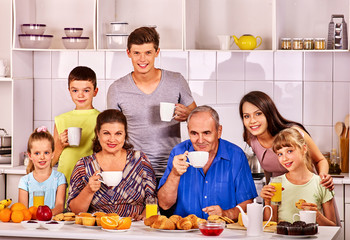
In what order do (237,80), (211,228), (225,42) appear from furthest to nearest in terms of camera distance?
(237,80), (225,42), (211,228)

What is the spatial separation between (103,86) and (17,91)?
2.15 feet

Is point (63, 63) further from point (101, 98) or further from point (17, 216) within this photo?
point (17, 216)

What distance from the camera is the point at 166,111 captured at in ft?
11.6

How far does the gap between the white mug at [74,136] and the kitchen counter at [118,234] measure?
86cm

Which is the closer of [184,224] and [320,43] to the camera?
[184,224]

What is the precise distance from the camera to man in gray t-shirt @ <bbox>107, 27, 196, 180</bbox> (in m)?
3.72

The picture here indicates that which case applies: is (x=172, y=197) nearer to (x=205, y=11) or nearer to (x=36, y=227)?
(x=36, y=227)

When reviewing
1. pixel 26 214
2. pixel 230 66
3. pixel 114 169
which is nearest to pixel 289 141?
pixel 114 169

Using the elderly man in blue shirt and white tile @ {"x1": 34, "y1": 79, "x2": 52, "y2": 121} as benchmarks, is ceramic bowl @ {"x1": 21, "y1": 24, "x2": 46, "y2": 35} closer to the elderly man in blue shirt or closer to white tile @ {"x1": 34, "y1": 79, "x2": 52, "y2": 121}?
white tile @ {"x1": 34, "y1": 79, "x2": 52, "y2": 121}

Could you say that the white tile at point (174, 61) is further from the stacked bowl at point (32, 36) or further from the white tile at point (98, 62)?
the stacked bowl at point (32, 36)

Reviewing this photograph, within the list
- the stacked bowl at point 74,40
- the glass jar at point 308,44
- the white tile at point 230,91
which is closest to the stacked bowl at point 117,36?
the stacked bowl at point 74,40

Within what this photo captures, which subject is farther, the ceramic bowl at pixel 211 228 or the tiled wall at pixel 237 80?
the tiled wall at pixel 237 80

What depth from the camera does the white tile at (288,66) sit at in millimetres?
4715

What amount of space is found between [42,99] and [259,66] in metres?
1.72
